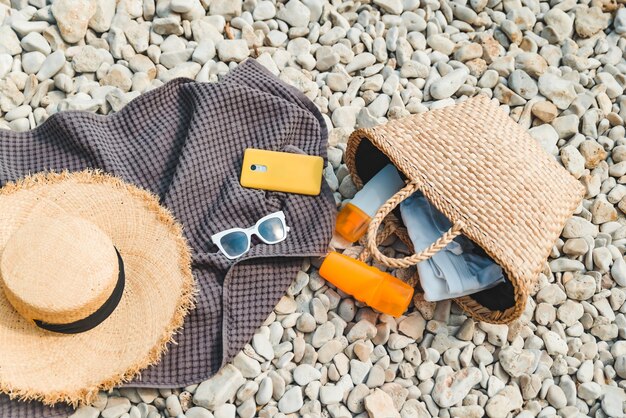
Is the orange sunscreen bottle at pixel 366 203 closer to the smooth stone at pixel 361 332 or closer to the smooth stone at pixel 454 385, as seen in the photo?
the smooth stone at pixel 361 332

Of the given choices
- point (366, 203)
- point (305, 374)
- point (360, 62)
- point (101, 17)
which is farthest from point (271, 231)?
point (101, 17)

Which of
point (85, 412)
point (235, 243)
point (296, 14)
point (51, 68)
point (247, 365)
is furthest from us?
point (296, 14)

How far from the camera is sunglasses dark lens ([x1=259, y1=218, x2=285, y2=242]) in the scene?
2170 millimetres

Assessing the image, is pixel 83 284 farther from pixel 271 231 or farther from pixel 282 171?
pixel 282 171

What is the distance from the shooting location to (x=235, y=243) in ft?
7.01

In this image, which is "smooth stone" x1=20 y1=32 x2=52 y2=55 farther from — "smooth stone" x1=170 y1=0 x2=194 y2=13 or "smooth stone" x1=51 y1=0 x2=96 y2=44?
"smooth stone" x1=170 y1=0 x2=194 y2=13

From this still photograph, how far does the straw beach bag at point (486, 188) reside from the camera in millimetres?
1938

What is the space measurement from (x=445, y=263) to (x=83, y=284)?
1031 mm

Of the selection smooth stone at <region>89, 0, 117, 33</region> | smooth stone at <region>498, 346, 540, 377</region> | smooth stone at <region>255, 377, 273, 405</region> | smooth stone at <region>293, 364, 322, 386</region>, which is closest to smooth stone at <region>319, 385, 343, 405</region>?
smooth stone at <region>293, 364, 322, 386</region>

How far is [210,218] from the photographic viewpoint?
220 cm

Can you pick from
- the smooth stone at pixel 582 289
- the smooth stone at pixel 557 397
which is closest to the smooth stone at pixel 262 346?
the smooth stone at pixel 557 397

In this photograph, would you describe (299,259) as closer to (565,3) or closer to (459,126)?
(459,126)

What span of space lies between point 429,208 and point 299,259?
0.44 meters

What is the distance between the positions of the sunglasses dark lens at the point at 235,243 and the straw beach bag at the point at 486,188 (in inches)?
15.9
